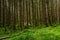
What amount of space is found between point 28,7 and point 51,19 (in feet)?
3.63

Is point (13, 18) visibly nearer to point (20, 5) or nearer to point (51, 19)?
point (20, 5)

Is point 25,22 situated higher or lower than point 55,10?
lower

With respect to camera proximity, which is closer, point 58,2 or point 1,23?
point 1,23

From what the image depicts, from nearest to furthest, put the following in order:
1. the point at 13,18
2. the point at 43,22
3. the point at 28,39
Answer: the point at 28,39, the point at 13,18, the point at 43,22

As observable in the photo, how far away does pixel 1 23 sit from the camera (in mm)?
6086

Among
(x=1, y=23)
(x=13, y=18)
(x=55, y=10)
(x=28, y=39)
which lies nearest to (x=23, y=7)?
(x=13, y=18)

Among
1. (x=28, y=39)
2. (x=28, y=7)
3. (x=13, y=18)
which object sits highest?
(x=28, y=7)

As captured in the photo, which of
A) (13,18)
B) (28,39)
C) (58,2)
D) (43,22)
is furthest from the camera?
(58,2)

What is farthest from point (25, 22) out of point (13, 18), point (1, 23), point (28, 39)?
point (28, 39)

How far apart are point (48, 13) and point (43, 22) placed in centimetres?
40

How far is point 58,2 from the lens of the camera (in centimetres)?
684

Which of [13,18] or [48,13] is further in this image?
[48,13]

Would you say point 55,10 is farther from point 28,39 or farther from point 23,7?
point 28,39

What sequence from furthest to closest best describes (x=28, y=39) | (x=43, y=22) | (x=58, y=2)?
(x=58, y=2), (x=43, y=22), (x=28, y=39)
